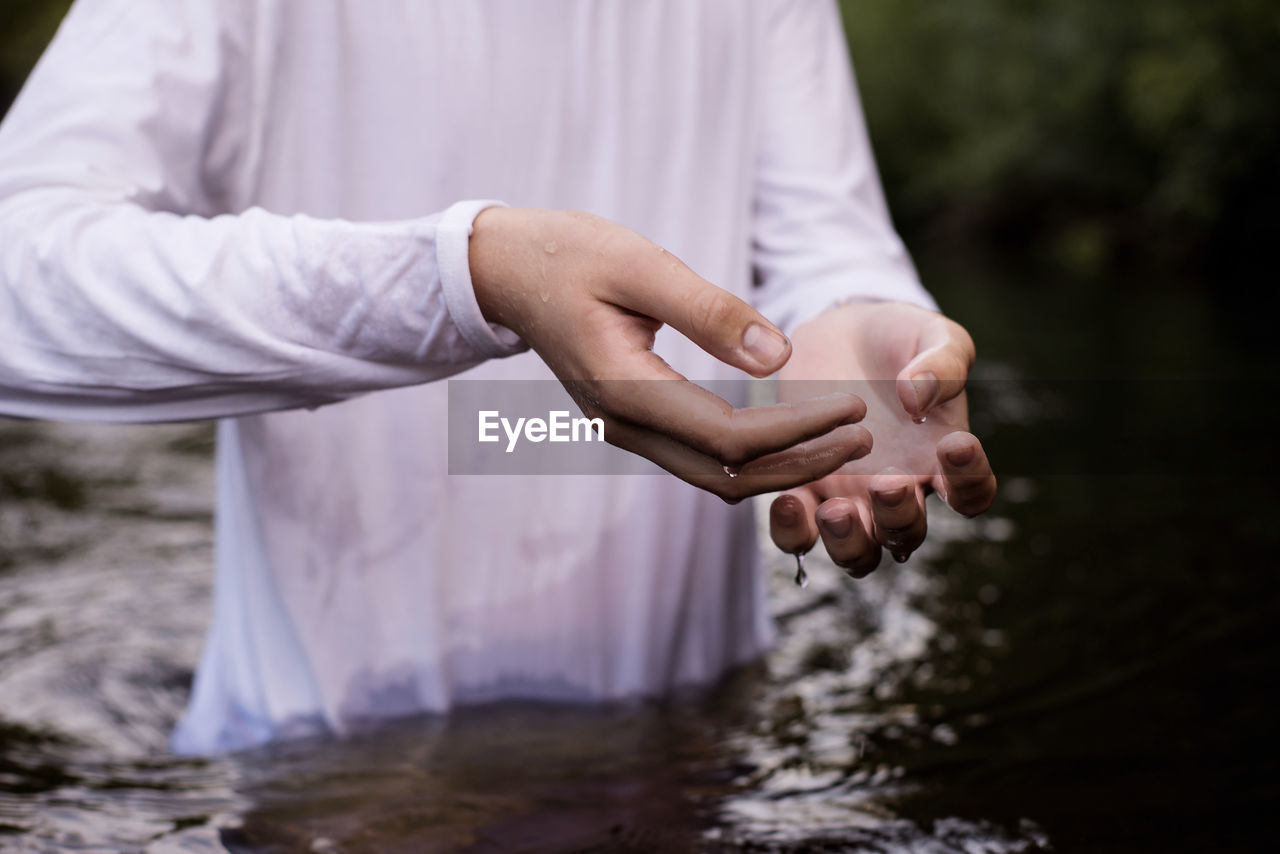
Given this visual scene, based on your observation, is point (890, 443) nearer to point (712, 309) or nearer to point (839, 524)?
point (839, 524)

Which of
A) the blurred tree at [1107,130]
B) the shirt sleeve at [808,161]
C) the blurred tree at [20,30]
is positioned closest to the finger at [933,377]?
the shirt sleeve at [808,161]

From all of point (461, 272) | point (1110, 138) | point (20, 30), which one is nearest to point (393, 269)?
point (461, 272)

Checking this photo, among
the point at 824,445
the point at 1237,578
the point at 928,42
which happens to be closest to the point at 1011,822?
the point at 824,445

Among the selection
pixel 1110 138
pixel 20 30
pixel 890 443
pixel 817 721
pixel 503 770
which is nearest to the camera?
pixel 890 443

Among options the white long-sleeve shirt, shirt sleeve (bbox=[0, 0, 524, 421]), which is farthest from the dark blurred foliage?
shirt sleeve (bbox=[0, 0, 524, 421])

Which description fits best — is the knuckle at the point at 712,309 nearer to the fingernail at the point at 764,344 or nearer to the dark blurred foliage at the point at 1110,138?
the fingernail at the point at 764,344

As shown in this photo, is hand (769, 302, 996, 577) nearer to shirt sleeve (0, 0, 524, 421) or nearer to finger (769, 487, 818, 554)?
finger (769, 487, 818, 554)
